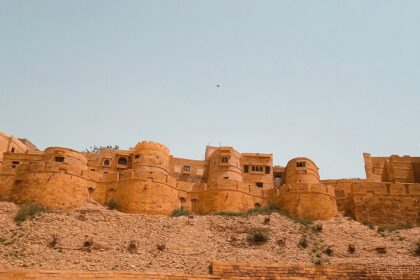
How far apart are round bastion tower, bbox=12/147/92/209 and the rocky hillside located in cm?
115

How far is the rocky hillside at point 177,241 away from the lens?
21344mm

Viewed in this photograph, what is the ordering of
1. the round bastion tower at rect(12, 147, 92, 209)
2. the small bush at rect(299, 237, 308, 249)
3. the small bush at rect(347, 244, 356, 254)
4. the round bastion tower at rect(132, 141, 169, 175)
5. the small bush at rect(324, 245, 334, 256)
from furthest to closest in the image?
the round bastion tower at rect(132, 141, 169, 175) → the round bastion tower at rect(12, 147, 92, 209) → the small bush at rect(299, 237, 308, 249) → the small bush at rect(347, 244, 356, 254) → the small bush at rect(324, 245, 334, 256)

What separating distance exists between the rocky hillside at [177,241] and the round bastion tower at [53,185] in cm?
115

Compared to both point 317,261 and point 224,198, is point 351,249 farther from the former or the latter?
point 224,198

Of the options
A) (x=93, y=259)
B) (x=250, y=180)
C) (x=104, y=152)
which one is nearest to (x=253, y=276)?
(x=93, y=259)

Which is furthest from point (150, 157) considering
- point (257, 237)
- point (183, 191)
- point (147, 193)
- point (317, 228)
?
point (317, 228)

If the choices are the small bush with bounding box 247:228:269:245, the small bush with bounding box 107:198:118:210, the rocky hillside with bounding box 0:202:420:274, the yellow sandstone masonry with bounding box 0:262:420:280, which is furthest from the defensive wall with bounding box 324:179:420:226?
the small bush with bounding box 107:198:118:210

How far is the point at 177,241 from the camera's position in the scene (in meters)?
24.5

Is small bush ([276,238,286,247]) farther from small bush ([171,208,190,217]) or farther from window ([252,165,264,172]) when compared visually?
window ([252,165,264,172])

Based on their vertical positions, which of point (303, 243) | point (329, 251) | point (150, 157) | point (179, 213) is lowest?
point (329, 251)

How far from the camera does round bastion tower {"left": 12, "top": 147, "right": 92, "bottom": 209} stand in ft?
92.2

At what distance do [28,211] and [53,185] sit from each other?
2630 mm

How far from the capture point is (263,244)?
25156mm

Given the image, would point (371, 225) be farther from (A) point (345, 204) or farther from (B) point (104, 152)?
(B) point (104, 152)
